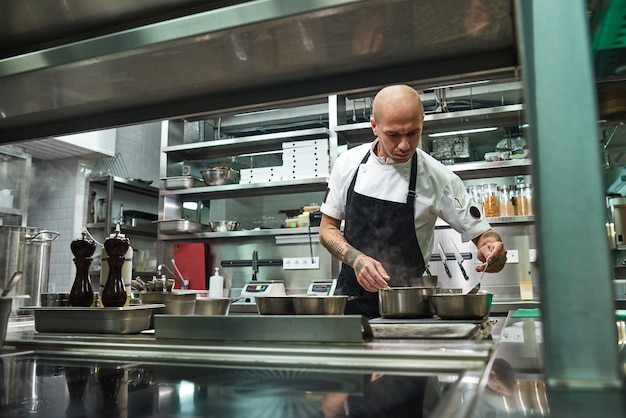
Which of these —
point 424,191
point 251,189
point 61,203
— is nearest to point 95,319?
point 424,191

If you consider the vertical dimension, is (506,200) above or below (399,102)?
below

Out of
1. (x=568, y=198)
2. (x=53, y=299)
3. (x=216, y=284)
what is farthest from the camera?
(x=216, y=284)

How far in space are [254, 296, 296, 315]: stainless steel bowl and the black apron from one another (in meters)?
1.06

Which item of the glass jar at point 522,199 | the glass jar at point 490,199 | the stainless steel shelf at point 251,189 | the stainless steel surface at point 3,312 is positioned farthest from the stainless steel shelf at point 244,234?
the stainless steel surface at point 3,312

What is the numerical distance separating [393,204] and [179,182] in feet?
9.72

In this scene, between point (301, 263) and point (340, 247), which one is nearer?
point (340, 247)

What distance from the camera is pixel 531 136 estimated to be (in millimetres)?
624

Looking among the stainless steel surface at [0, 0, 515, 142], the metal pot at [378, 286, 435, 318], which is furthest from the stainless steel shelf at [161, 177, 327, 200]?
the metal pot at [378, 286, 435, 318]

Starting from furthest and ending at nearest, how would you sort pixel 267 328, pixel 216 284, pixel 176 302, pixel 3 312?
pixel 216 284 < pixel 176 302 < pixel 3 312 < pixel 267 328

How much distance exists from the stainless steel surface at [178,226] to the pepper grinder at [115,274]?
129 inches

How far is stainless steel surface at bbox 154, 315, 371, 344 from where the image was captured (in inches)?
37.0

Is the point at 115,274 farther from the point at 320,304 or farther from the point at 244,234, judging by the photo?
the point at 244,234

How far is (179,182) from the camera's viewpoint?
15.8 feet

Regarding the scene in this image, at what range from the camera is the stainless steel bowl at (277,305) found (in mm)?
1190
